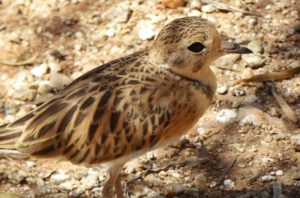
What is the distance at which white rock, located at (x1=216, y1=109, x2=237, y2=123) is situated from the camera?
5996 mm

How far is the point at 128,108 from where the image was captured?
485cm

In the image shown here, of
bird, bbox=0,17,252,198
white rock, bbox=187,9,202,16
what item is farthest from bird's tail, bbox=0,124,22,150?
white rock, bbox=187,9,202,16

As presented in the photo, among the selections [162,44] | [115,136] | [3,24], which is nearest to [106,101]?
[115,136]

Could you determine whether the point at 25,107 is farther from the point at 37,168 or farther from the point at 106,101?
the point at 106,101

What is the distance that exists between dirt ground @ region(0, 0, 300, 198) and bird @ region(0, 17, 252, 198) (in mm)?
736

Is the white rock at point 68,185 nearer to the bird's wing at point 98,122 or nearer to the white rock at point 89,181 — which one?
the white rock at point 89,181

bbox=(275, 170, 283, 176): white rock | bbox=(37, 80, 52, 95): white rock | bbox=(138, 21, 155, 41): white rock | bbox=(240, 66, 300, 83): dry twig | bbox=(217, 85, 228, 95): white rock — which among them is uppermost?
bbox=(138, 21, 155, 41): white rock

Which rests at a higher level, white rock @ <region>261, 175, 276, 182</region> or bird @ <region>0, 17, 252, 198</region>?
bird @ <region>0, 17, 252, 198</region>

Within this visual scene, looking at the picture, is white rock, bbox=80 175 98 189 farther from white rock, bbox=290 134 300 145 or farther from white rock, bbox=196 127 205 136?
white rock, bbox=290 134 300 145

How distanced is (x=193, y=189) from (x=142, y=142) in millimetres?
861

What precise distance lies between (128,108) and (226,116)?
1.41 metres

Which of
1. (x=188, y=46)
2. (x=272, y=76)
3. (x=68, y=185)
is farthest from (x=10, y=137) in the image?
(x=272, y=76)

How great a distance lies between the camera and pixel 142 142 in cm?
493

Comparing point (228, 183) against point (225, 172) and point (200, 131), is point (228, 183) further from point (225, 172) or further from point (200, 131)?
point (200, 131)
